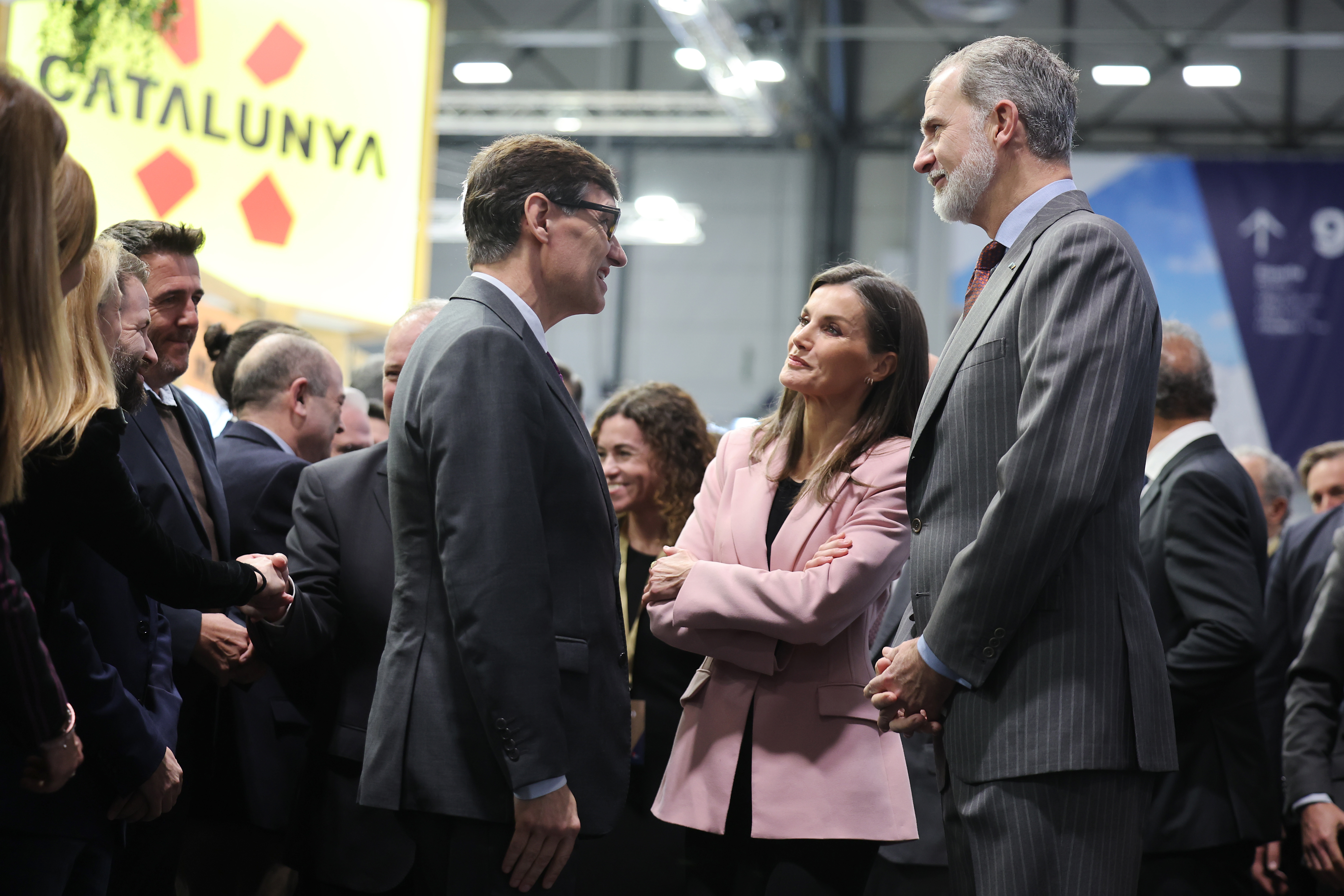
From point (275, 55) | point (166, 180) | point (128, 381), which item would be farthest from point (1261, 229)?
point (128, 381)

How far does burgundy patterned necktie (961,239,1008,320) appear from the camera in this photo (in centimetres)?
188

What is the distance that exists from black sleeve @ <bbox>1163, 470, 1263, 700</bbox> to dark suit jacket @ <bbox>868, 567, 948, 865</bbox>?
0.58m

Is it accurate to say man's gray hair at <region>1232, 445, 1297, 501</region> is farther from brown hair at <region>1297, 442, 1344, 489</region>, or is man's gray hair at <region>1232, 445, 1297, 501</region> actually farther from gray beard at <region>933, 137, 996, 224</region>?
gray beard at <region>933, 137, 996, 224</region>

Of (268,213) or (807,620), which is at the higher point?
(268,213)

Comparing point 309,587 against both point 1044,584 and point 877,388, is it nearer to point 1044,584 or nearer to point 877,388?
point 877,388

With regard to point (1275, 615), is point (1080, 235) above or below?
above

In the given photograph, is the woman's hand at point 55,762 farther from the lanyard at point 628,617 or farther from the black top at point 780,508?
the lanyard at point 628,617

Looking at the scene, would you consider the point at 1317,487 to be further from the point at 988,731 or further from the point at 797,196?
the point at 797,196

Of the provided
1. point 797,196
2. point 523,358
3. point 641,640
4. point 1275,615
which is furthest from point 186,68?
point 797,196

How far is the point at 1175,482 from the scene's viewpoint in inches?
112

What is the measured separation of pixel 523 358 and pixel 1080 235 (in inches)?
30.5

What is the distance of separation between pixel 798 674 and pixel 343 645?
92cm

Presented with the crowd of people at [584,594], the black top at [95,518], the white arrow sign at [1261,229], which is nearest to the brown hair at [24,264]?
the crowd of people at [584,594]

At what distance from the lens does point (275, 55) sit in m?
4.63
